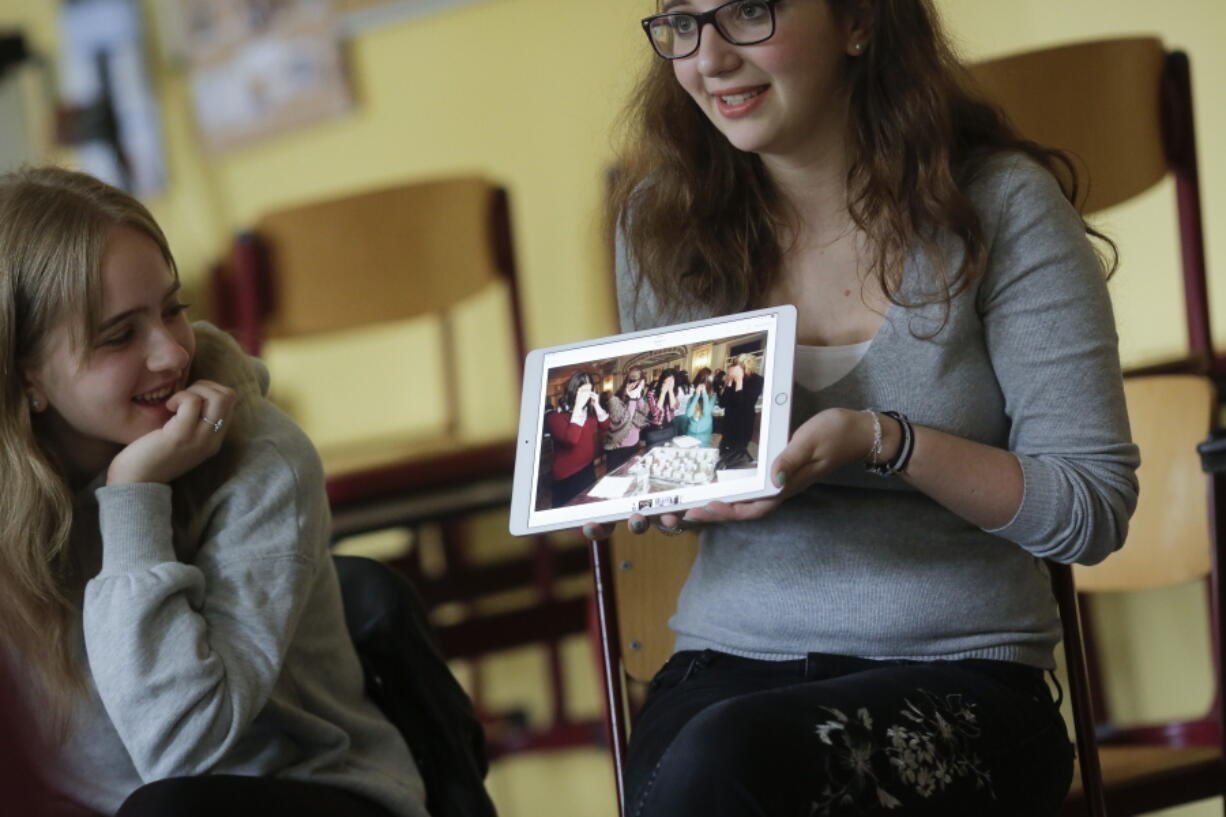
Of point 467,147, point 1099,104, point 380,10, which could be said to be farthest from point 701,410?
point 380,10

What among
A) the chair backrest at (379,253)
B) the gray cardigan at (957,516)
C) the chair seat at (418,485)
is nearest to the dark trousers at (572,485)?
the gray cardigan at (957,516)

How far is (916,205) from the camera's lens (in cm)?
140

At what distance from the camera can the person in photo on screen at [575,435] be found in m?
1.29

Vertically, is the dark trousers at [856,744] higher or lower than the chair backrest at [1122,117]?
lower

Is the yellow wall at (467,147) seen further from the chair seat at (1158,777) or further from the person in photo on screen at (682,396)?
the person in photo on screen at (682,396)

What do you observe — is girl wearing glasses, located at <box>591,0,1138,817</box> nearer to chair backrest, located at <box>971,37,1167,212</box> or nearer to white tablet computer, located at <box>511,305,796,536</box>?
white tablet computer, located at <box>511,305,796,536</box>

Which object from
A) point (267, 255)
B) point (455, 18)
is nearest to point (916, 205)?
point (267, 255)

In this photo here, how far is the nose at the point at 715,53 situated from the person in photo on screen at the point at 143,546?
540 millimetres

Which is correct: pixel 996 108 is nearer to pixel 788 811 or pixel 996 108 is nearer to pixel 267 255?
pixel 788 811

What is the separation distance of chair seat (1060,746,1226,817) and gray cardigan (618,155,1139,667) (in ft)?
1.04

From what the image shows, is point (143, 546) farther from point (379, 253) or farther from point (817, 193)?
point (379, 253)

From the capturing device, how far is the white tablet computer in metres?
1.24

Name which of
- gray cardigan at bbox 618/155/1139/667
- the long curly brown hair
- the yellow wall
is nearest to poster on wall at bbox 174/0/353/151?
the yellow wall

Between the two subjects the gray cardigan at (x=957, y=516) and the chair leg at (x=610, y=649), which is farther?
the chair leg at (x=610, y=649)
